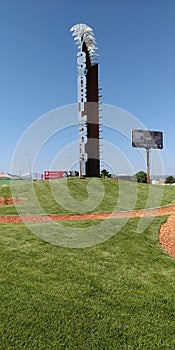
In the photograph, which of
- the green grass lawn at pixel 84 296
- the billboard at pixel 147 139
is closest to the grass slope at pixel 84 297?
the green grass lawn at pixel 84 296

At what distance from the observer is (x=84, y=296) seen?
3949 mm

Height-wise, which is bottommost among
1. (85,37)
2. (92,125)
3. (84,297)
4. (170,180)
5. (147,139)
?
(84,297)

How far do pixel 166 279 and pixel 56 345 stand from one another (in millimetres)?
2376

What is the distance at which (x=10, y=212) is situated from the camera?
994cm

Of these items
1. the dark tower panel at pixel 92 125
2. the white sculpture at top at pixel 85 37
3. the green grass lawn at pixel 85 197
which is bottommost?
the green grass lawn at pixel 85 197

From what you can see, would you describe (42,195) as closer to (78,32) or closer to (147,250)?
(147,250)

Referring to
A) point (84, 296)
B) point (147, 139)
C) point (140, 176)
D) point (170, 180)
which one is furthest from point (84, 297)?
point (170, 180)

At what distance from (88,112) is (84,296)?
51.3ft

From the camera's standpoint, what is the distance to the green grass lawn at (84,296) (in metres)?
3.25

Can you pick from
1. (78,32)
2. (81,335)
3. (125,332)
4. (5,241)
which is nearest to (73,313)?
(81,335)

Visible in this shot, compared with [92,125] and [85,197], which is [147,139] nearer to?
[92,125]

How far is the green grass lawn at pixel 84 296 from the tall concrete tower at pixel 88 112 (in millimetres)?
12394

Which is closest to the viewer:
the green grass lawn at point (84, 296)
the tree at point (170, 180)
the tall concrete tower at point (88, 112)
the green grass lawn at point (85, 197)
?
the green grass lawn at point (84, 296)

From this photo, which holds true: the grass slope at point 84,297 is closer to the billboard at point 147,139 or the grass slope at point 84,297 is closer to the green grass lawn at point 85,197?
the green grass lawn at point 85,197
